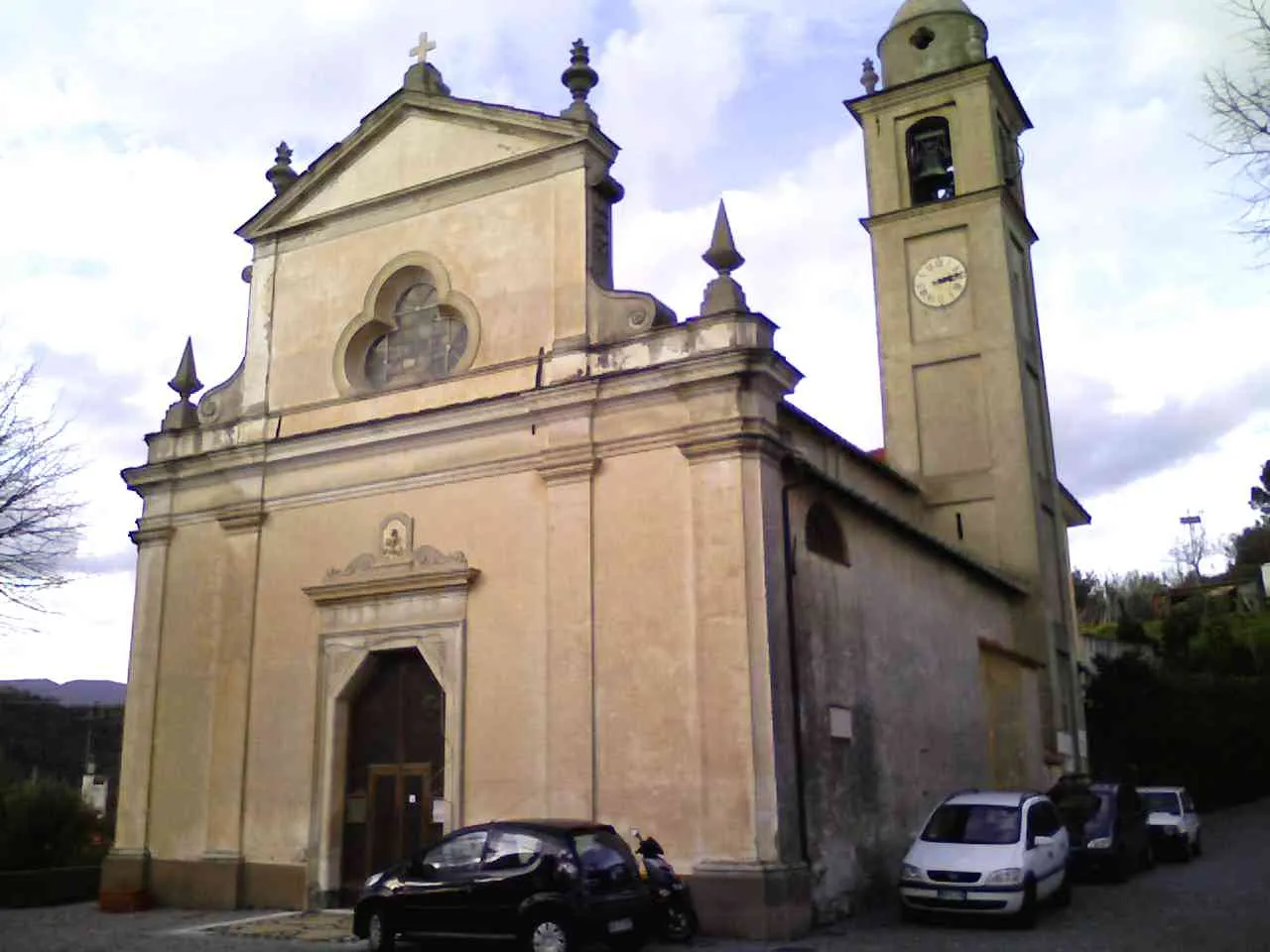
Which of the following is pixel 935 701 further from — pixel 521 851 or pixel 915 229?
pixel 915 229

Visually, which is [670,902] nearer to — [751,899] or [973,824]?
[751,899]

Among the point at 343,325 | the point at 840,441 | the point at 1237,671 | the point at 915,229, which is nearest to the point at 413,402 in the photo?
the point at 343,325

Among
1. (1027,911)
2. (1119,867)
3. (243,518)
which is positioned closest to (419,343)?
(243,518)

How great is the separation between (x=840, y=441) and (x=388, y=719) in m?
7.63

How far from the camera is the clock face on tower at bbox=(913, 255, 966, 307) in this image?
78.4 ft

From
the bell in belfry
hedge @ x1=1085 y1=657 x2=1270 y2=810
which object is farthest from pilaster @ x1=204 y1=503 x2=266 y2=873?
hedge @ x1=1085 y1=657 x2=1270 y2=810

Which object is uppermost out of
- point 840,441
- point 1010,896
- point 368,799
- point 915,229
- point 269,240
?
point 915,229

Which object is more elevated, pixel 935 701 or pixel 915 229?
pixel 915 229

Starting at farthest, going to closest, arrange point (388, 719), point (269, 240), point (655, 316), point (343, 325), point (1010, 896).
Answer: point (269, 240), point (343, 325), point (388, 719), point (655, 316), point (1010, 896)

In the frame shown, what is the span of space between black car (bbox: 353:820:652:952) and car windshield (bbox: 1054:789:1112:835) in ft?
32.4

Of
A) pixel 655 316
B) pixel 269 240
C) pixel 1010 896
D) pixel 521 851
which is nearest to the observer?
pixel 521 851

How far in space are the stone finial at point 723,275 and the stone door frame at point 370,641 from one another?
175 inches

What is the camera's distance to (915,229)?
2436cm

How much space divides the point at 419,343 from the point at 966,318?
39.0 feet
